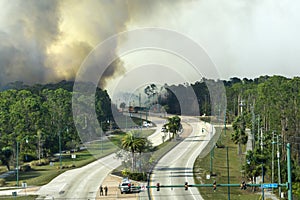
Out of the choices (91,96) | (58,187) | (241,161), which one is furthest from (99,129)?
(58,187)

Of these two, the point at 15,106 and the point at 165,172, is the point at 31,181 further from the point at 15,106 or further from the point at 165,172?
the point at 15,106

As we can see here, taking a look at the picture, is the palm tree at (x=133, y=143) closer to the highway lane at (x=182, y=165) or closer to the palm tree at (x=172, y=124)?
the highway lane at (x=182, y=165)

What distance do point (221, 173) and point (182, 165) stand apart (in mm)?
7674

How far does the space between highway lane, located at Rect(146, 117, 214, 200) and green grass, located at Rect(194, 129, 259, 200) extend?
1.10m

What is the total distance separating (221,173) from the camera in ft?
207

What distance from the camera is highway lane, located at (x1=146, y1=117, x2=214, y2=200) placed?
5169cm

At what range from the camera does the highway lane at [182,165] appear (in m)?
51.7

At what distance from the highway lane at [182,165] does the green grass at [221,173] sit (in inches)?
43.1

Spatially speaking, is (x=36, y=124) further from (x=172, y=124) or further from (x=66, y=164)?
(x=172, y=124)

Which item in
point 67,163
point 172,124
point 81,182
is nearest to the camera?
point 81,182

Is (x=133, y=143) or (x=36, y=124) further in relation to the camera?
(x=36, y=124)

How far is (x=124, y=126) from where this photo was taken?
73.4 m

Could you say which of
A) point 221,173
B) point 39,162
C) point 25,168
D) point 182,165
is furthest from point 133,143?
point 39,162

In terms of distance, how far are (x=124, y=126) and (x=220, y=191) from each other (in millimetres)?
24297
